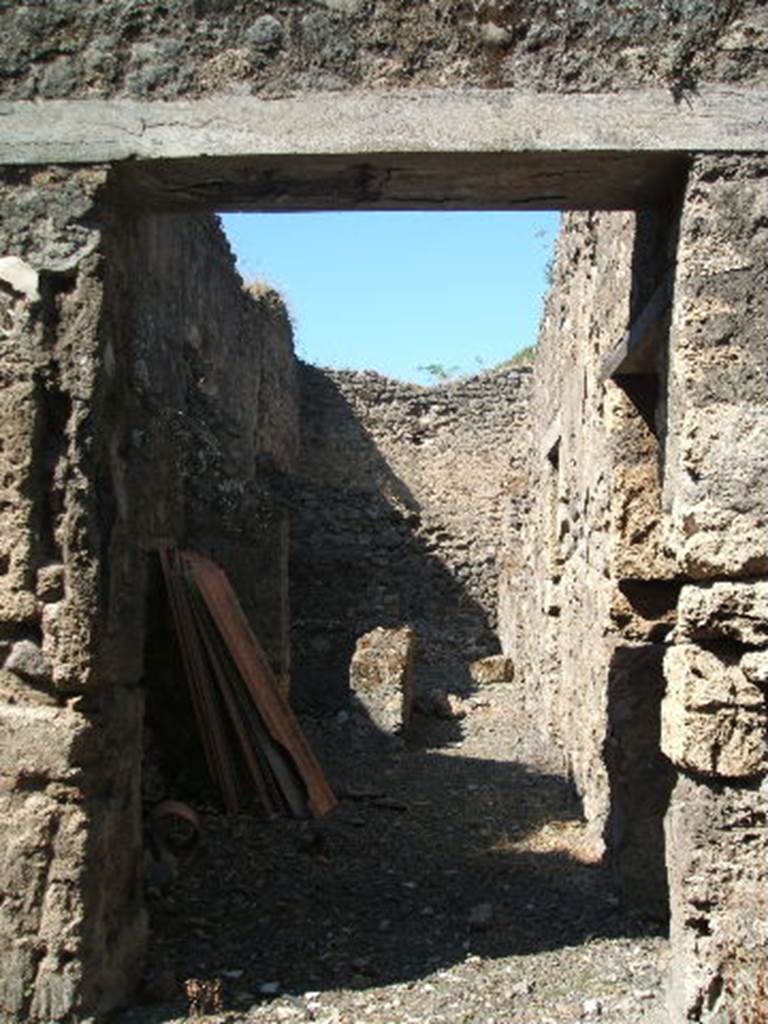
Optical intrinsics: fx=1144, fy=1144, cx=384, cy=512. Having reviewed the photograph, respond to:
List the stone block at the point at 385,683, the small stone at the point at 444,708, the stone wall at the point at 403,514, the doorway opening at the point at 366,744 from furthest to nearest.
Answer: the stone wall at the point at 403,514 < the small stone at the point at 444,708 < the stone block at the point at 385,683 < the doorway opening at the point at 366,744

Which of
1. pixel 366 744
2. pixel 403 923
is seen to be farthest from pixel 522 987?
pixel 366 744

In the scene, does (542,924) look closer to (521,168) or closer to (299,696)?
(521,168)

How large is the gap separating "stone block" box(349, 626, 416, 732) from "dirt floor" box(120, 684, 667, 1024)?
218 centimetres

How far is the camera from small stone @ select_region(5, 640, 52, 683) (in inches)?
147

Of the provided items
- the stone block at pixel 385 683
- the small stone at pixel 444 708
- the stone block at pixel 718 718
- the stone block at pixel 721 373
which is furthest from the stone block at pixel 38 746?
the small stone at pixel 444 708

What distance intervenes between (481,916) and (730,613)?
200 centimetres

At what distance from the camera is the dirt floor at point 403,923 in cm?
399

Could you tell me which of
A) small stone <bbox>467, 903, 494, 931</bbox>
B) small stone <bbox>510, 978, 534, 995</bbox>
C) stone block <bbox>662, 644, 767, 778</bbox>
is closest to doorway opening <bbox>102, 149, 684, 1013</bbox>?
small stone <bbox>467, 903, 494, 931</bbox>

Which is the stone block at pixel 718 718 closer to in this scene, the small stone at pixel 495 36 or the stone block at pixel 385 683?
the small stone at pixel 495 36

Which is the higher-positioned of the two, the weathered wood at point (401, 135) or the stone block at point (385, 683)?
the weathered wood at point (401, 135)

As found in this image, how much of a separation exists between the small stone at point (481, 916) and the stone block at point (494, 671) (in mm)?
7831

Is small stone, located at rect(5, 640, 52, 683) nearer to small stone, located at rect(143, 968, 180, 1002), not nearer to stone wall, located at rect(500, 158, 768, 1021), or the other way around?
small stone, located at rect(143, 968, 180, 1002)

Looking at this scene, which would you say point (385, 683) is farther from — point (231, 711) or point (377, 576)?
point (377, 576)

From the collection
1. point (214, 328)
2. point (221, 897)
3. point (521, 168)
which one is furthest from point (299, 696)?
point (521, 168)
